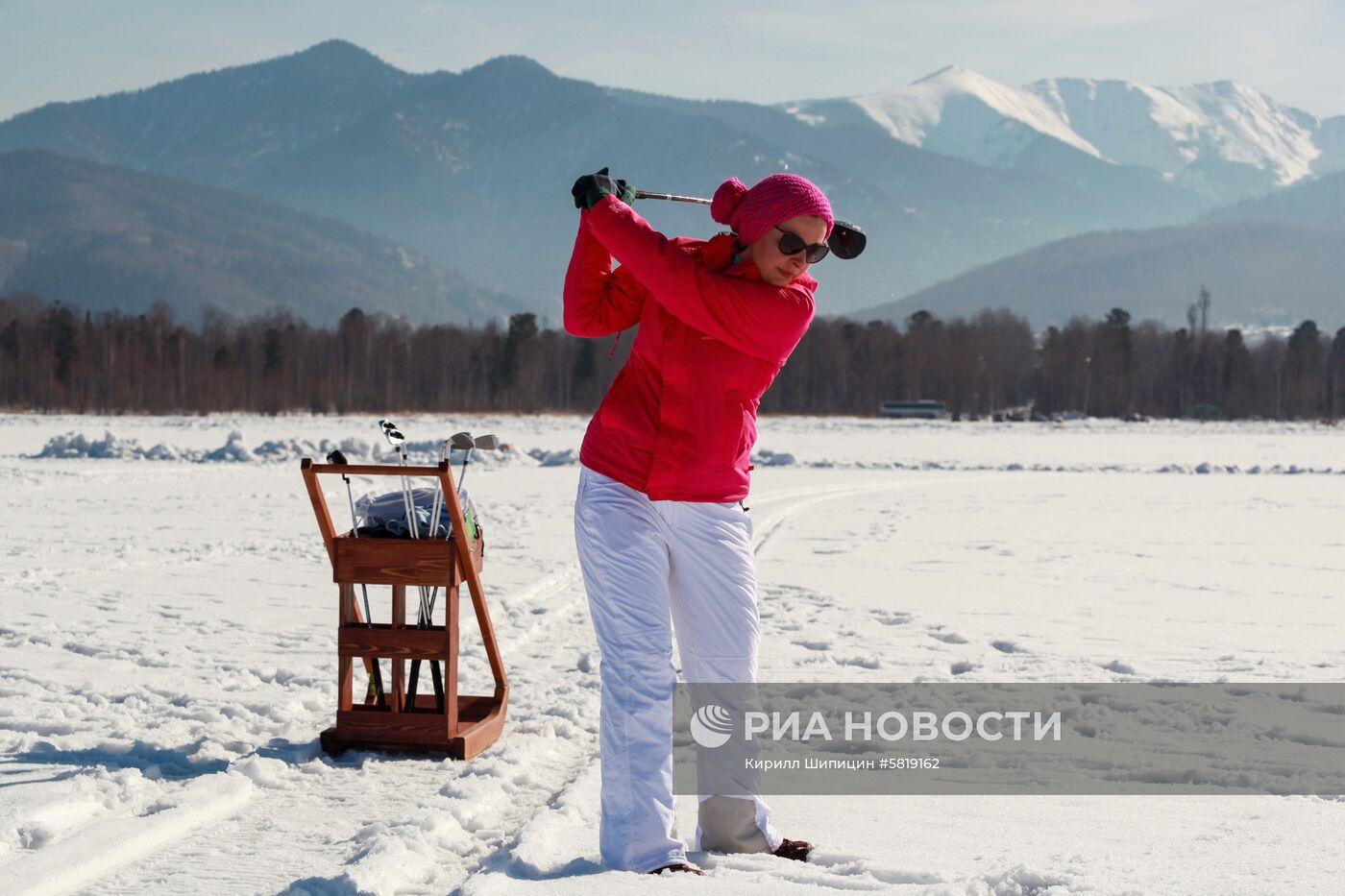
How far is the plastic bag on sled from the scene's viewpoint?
5.11m

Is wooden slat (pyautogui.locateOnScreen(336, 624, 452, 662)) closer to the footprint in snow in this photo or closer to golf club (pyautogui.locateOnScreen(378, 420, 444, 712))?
golf club (pyautogui.locateOnScreen(378, 420, 444, 712))

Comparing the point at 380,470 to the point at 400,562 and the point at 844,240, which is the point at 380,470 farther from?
the point at 844,240

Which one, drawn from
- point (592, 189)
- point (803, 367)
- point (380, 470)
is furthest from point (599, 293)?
Answer: point (803, 367)

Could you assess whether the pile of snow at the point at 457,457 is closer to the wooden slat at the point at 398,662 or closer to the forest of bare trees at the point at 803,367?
the wooden slat at the point at 398,662

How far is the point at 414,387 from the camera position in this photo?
9706cm

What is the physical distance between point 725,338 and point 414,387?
313 feet

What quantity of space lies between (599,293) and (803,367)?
94.2 metres

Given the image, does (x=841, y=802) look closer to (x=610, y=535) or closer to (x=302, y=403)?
(x=610, y=535)

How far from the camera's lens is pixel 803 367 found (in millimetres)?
97312

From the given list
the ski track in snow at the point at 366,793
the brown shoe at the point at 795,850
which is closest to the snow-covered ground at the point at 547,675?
the ski track in snow at the point at 366,793

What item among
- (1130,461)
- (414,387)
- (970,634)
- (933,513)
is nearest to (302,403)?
(414,387)

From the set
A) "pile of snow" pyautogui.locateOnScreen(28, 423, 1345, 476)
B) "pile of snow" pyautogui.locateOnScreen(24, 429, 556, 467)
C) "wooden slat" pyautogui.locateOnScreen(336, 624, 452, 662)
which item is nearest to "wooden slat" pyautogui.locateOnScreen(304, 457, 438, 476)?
"wooden slat" pyautogui.locateOnScreen(336, 624, 452, 662)

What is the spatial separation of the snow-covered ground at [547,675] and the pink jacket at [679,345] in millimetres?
1084

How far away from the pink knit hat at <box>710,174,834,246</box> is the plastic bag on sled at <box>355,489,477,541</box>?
6.10 feet
